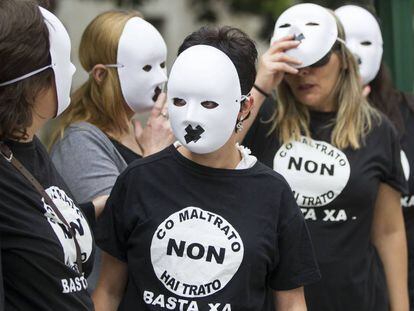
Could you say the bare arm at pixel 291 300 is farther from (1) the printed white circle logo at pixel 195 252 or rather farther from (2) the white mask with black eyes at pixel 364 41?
(2) the white mask with black eyes at pixel 364 41

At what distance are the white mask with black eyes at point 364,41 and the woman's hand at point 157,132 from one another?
4.03 ft

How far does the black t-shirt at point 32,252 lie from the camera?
263cm

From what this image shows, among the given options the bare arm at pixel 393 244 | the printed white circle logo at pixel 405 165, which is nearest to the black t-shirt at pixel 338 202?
the bare arm at pixel 393 244

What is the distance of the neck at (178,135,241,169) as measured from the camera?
10.2 ft

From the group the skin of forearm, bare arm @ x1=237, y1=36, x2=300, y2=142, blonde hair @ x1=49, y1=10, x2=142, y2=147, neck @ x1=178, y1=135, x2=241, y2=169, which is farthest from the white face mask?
the skin of forearm

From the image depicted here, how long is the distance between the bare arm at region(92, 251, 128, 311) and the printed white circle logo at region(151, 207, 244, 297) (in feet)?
0.75

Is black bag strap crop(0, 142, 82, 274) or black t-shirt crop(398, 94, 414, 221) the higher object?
black bag strap crop(0, 142, 82, 274)

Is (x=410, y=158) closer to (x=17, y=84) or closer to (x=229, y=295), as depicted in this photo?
(x=229, y=295)

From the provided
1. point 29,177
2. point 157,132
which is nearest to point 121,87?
point 157,132

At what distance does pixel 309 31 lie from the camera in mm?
4012

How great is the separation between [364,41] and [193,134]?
1.93 meters

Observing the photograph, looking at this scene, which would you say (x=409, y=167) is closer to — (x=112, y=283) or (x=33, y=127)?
(x=112, y=283)

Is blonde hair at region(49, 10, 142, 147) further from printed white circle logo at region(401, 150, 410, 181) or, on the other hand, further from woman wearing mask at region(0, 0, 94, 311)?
printed white circle logo at region(401, 150, 410, 181)

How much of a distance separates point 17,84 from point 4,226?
1.40ft
